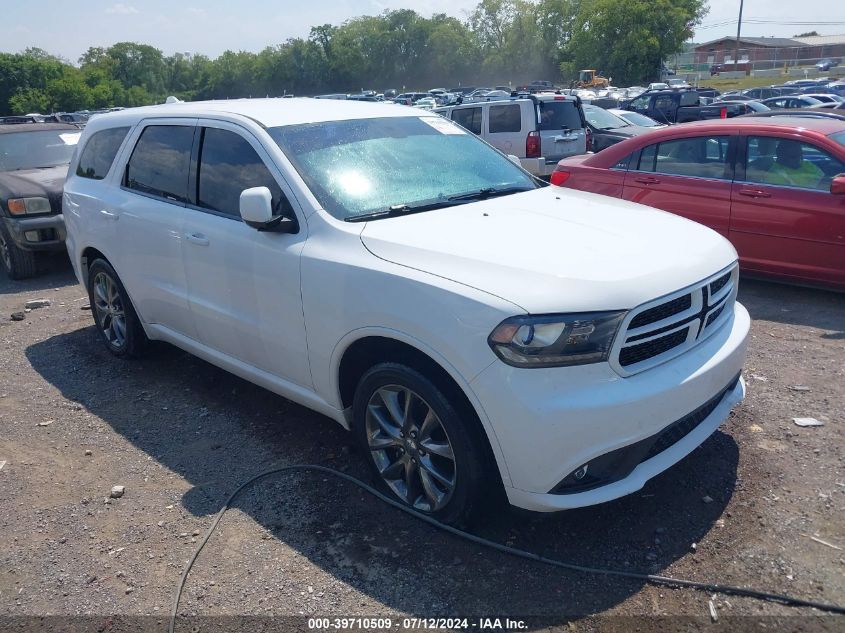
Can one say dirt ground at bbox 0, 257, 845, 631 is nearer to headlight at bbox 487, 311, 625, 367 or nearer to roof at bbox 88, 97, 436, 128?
headlight at bbox 487, 311, 625, 367

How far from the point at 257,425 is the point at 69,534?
1274 millimetres

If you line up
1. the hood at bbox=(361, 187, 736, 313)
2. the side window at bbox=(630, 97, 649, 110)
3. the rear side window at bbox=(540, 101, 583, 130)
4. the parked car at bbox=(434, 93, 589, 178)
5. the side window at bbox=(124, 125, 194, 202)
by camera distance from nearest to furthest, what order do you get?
1. the hood at bbox=(361, 187, 736, 313)
2. the side window at bbox=(124, 125, 194, 202)
3. the parked car at bbox=(434, 93, 589, 178)
4. the rear side window at bbox=(540, 101, 583, 130)
5. the side window at bbox=(630, 97, 649, 110)

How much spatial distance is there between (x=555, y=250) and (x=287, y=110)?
6.69 ft

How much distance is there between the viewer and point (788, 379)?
470cm

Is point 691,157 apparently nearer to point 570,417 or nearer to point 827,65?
point 570,417

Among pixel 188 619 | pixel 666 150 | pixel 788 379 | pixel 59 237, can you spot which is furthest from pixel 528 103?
pixel 188 619

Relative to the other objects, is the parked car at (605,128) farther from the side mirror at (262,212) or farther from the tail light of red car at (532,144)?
the side mirror at (262,212)

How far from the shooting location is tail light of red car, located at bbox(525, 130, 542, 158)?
43.1ft

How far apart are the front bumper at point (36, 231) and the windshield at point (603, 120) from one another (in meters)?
11.7

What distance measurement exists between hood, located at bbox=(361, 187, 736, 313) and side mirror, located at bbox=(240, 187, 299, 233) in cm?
44

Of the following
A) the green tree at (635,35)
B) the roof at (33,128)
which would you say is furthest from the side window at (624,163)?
the green tree at (635,35)

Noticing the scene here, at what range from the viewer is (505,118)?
531 inches

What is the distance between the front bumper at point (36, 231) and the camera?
8.26 meters

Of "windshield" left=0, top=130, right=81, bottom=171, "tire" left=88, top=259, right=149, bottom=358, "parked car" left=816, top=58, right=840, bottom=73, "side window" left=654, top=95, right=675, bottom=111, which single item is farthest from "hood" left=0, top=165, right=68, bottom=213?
"parked car" left=816, top=58, right=840, bottom=73
